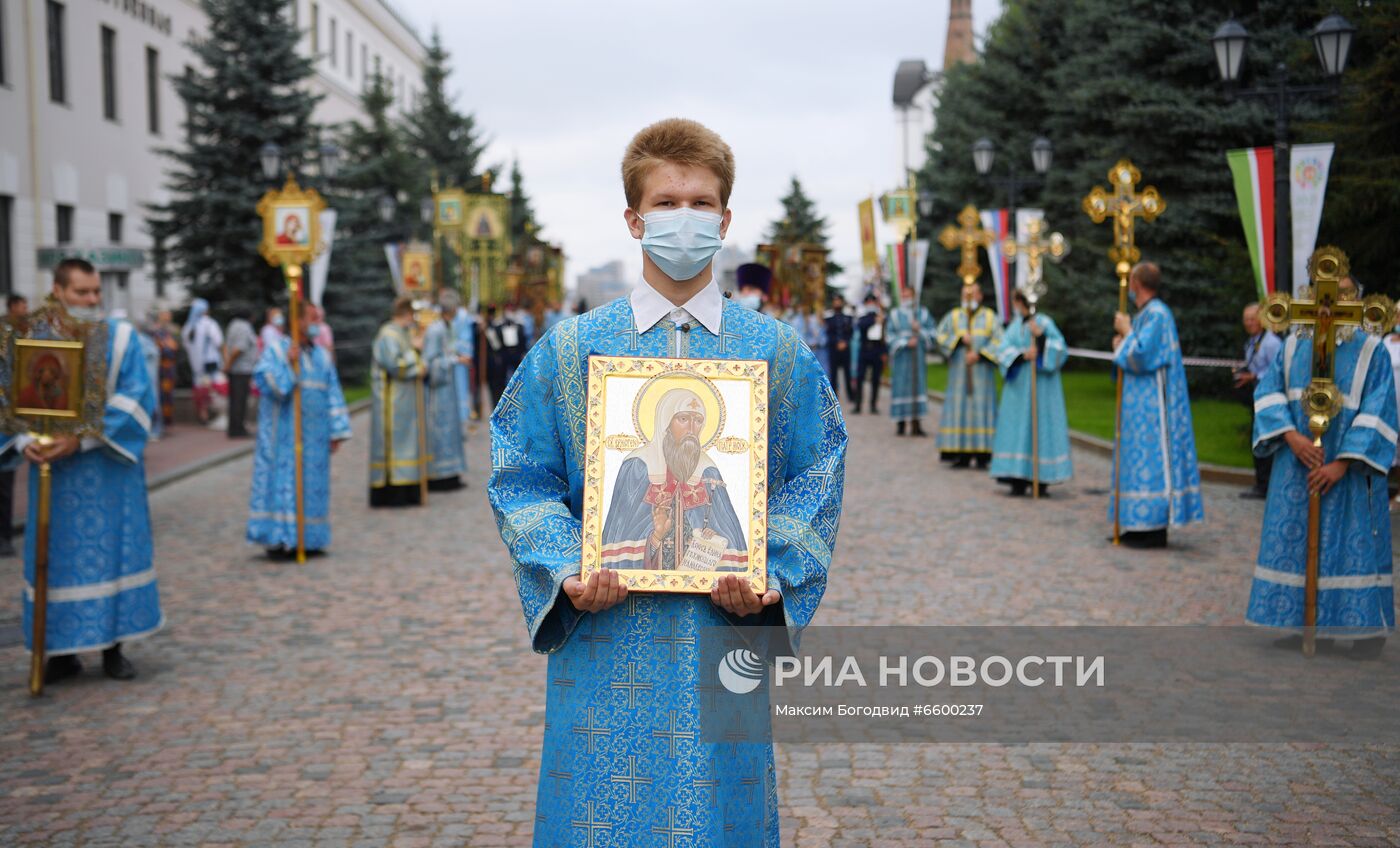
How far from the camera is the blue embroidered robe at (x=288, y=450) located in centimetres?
1125

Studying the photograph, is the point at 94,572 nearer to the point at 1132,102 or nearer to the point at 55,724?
the point at 55,724

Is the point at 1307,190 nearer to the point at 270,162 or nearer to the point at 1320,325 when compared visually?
the point at 1320,325

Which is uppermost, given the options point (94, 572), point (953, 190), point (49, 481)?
point (953, 190)

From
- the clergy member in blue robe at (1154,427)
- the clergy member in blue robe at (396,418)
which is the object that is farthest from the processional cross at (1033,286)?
the clergy member in blue robe at (396,418)

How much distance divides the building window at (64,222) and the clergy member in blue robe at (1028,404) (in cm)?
1985

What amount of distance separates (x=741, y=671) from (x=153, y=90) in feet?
109

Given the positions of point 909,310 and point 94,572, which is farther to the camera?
point 909,310

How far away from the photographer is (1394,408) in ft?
24.4

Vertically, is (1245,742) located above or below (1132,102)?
below

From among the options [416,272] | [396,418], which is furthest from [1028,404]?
[416,272]

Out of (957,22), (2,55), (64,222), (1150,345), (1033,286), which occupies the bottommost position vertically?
(1150,345)

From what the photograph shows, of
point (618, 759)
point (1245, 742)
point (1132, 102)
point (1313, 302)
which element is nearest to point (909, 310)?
point (1132, 102)

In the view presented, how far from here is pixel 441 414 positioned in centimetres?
1585

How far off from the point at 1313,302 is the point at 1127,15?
2344 cm
